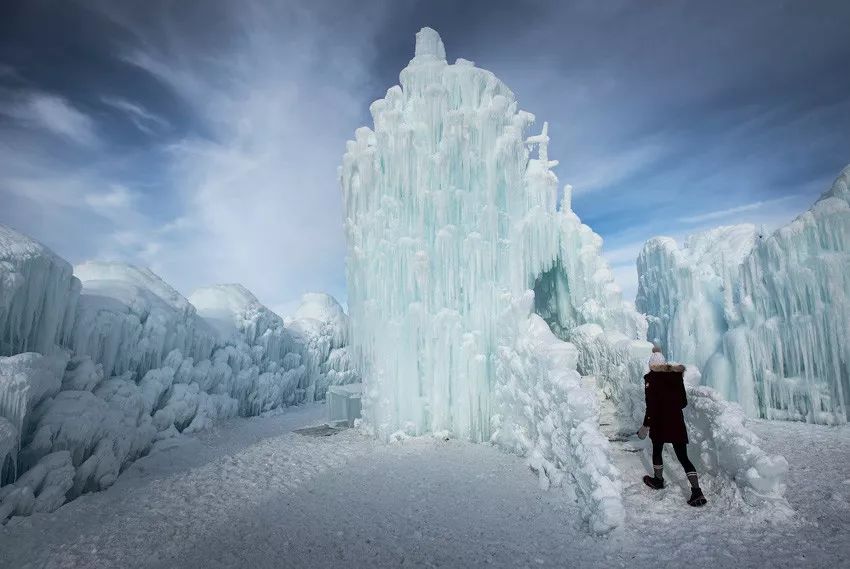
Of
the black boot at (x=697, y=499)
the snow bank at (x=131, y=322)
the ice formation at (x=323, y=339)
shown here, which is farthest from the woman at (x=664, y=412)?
the ice formation at (x=323, y=339)

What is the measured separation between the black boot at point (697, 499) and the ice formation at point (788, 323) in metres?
9.91

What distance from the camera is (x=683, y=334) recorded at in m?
18.2

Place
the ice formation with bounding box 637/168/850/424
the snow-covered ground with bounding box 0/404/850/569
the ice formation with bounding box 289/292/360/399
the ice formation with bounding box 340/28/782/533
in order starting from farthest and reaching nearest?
the ice formation with bounding box 289/292/360/399 → the ice formation with bounding box 637/168/850/424 → the ice formation with bounding box 340/28/782/533 → the snow-covered ground with bounding box 0/404/850/569

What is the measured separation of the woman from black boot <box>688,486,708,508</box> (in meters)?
0.27

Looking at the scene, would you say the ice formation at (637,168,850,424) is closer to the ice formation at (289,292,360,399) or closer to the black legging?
the black legging

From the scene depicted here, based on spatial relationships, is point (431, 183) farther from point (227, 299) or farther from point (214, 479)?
point (227, 299)

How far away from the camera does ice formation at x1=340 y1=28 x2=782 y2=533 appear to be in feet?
38.8

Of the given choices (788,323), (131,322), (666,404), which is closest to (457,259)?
(666,404)

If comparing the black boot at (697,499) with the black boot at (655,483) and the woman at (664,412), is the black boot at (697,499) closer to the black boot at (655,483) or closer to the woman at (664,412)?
the woman at (664,412)

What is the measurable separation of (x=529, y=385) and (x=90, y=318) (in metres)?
11.0

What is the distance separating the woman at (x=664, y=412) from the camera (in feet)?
19.9

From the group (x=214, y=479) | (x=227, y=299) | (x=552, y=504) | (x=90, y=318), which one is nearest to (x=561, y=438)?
(x=552, y=504)

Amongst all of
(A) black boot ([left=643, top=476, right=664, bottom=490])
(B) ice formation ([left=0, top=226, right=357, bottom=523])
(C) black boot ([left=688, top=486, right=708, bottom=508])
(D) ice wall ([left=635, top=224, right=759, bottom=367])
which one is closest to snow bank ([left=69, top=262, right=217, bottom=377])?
(B) ice formation ([left=0, top=226, right=357, bottom=523])

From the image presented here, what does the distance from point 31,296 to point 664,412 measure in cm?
1178
